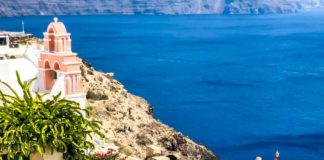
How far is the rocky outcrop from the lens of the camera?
3486 cm

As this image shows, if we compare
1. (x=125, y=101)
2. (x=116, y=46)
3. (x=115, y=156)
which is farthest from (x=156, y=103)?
(x=116, y=46)

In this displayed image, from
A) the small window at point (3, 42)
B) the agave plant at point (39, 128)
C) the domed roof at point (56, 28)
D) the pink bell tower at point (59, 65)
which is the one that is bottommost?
the agave plant at point (39, 128)

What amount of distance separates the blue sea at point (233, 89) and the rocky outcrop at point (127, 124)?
1555 centimetres

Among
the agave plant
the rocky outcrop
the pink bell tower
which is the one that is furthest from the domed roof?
the rocky outcrop

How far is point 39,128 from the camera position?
17.8 m

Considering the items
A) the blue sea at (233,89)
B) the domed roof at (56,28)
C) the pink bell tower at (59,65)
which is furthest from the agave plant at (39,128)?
the blue sea at (233,89)

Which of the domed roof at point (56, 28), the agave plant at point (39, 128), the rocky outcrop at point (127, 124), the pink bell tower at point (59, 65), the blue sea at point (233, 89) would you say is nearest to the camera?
the agave plant at point (39, 128)

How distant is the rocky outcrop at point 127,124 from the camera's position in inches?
1373

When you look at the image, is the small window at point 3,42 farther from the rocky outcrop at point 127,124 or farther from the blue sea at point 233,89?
the blue sea at point 233,89

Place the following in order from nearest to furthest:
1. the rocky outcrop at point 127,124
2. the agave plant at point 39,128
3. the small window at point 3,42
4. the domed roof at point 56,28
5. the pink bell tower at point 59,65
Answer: the agave plant at point 39,128, the pink bell tower at point 59,65, the domed roof at point 56,28, the small window at point 3,42, the rocky outcrop at point 127,124

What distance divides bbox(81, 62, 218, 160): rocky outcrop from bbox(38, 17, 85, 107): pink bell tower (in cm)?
747

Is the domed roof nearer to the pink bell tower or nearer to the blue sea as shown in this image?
the pink bell tower

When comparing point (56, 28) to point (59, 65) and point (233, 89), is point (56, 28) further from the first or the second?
point (233, 89)

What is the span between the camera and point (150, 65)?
377 ft
